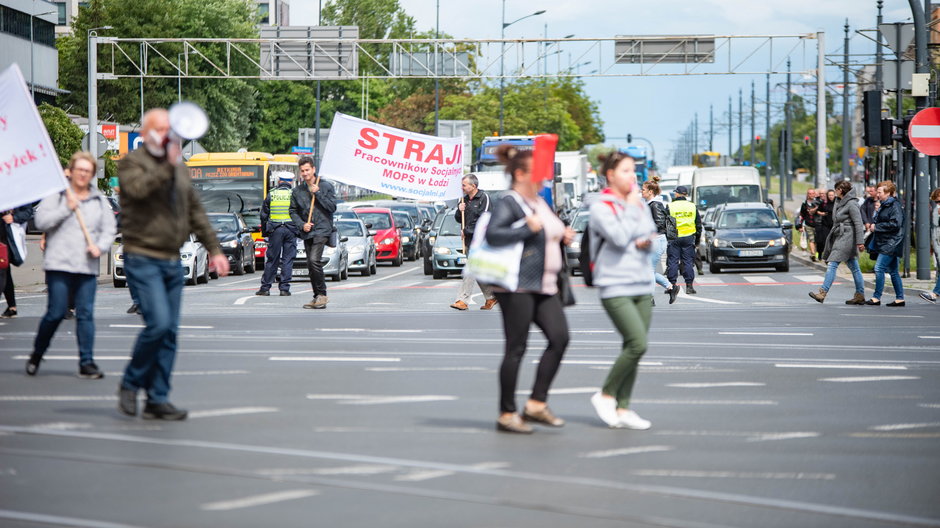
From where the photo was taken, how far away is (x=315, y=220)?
20641 millimetres

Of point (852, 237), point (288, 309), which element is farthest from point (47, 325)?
point (852, 237)

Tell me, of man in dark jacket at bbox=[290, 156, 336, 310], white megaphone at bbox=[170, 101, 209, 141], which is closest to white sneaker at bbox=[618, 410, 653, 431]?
white megaphone at bbox=[170, 101, 209, 141]

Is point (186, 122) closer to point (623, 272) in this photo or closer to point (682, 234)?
point (623, 272)

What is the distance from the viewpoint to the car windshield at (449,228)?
34.1 meters

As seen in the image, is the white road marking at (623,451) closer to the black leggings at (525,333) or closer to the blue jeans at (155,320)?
the black leggings at (525,333)

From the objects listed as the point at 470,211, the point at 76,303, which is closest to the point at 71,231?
the point at 76,303

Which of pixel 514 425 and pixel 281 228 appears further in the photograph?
pixel 281 228

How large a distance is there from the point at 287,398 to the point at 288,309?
1037 cm

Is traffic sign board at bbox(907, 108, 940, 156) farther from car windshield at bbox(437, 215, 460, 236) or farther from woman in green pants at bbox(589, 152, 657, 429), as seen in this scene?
woman in green pants at bbox(589, 152, 657, 429)

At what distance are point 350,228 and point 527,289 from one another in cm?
2732

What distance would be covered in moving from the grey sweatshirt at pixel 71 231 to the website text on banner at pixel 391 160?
495 inches

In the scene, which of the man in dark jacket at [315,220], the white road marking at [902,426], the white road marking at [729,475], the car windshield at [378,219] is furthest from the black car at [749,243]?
the white road marking at [729,475]

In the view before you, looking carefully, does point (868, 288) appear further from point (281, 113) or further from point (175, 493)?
point (281, 113)

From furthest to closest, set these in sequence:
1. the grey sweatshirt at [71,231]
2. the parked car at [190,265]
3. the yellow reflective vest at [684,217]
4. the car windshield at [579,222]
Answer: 1. the car windshield at [579,222]
2. the parked car at [190,265]
3. the yellow reflective vest at [684,217]
4. the grey sweatshirt at [71,231]
